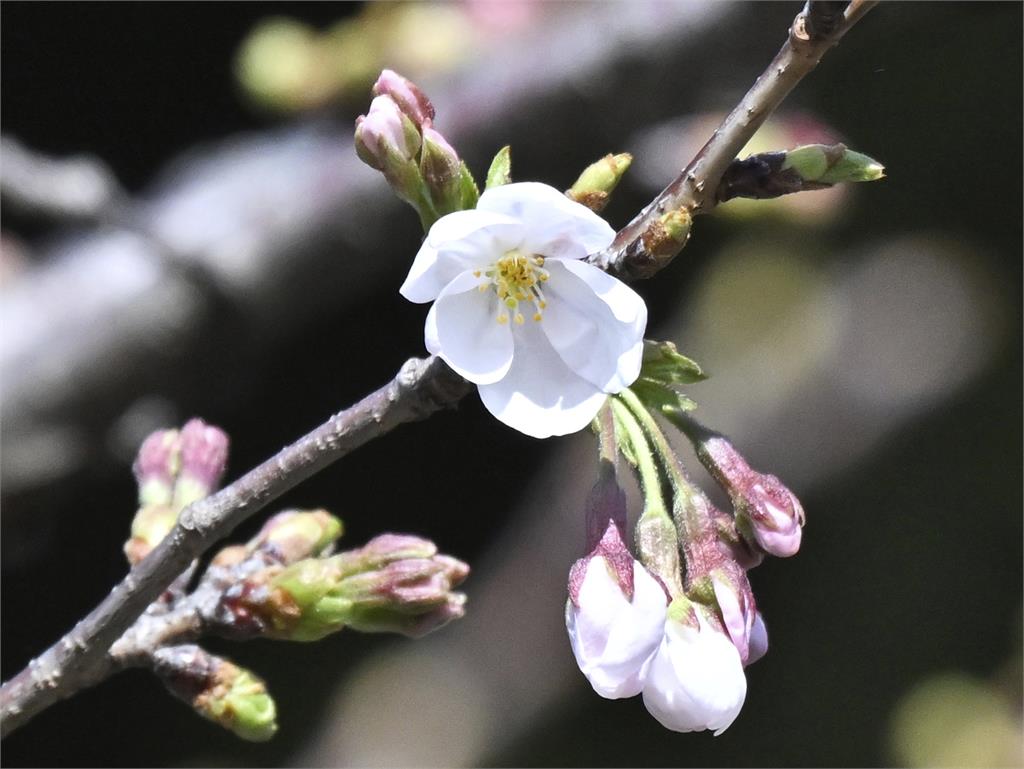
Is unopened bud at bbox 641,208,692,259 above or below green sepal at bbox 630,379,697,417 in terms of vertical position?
above

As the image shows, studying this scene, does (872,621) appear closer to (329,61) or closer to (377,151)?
(329,61)

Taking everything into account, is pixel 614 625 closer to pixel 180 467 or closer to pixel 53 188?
pixel 180 467

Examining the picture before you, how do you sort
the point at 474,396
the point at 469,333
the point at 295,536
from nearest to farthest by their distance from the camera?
the point at 469,333 → the point at 295,536 → the point at 474,396

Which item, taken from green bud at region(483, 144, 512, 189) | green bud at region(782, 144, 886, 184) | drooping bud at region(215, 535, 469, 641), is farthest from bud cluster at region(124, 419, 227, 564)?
green bud at region(782, 144, 886, 184)

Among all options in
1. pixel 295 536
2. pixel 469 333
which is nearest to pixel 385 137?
pixel 469 333

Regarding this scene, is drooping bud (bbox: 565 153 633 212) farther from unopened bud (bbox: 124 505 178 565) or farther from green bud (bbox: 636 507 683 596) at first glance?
unopened bud (bbox: 124 505 178 565)

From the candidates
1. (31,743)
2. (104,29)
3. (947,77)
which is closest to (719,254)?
(947,77)

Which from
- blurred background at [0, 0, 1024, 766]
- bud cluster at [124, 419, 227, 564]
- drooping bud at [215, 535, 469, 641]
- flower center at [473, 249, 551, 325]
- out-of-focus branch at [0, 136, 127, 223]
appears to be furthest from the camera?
blurred background at [0, 0, 1024, 766]
